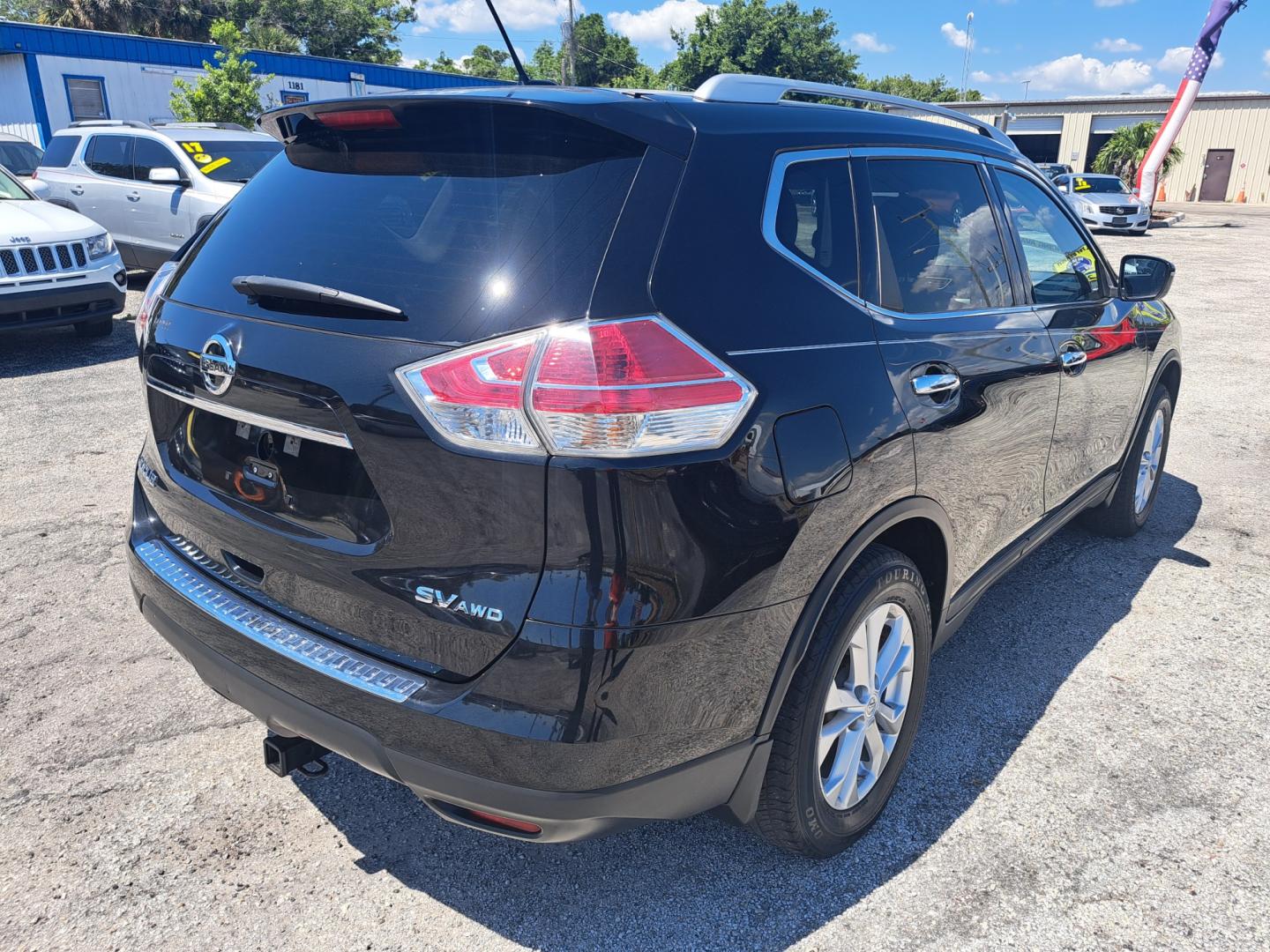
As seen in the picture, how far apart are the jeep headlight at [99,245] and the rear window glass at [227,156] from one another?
2.66 meters

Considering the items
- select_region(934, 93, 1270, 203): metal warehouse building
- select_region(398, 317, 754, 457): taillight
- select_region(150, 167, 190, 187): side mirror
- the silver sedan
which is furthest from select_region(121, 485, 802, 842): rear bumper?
select_region(934, 93, 1270, 203): metal warehouse building

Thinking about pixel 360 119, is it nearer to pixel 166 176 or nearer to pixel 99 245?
pixel 99 245

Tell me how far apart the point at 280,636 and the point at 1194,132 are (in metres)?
55.7

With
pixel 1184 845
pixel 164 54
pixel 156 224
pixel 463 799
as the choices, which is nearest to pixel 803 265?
pixel 463 799

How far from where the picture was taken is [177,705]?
310 cm

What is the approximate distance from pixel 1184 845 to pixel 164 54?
104 feet

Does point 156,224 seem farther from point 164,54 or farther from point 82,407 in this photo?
point 164,54

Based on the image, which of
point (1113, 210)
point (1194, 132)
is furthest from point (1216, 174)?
point (1113, 210)

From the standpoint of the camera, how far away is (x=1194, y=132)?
46.9 metres

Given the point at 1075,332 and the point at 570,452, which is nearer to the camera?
the point at 570,452

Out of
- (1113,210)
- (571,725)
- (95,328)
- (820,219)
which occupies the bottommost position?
(1113,210)

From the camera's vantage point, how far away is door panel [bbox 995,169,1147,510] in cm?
332

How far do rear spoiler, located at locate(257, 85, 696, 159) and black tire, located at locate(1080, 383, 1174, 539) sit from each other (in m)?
3.18

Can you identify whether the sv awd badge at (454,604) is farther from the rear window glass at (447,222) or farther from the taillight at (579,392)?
the rear window glass at (447,222)
